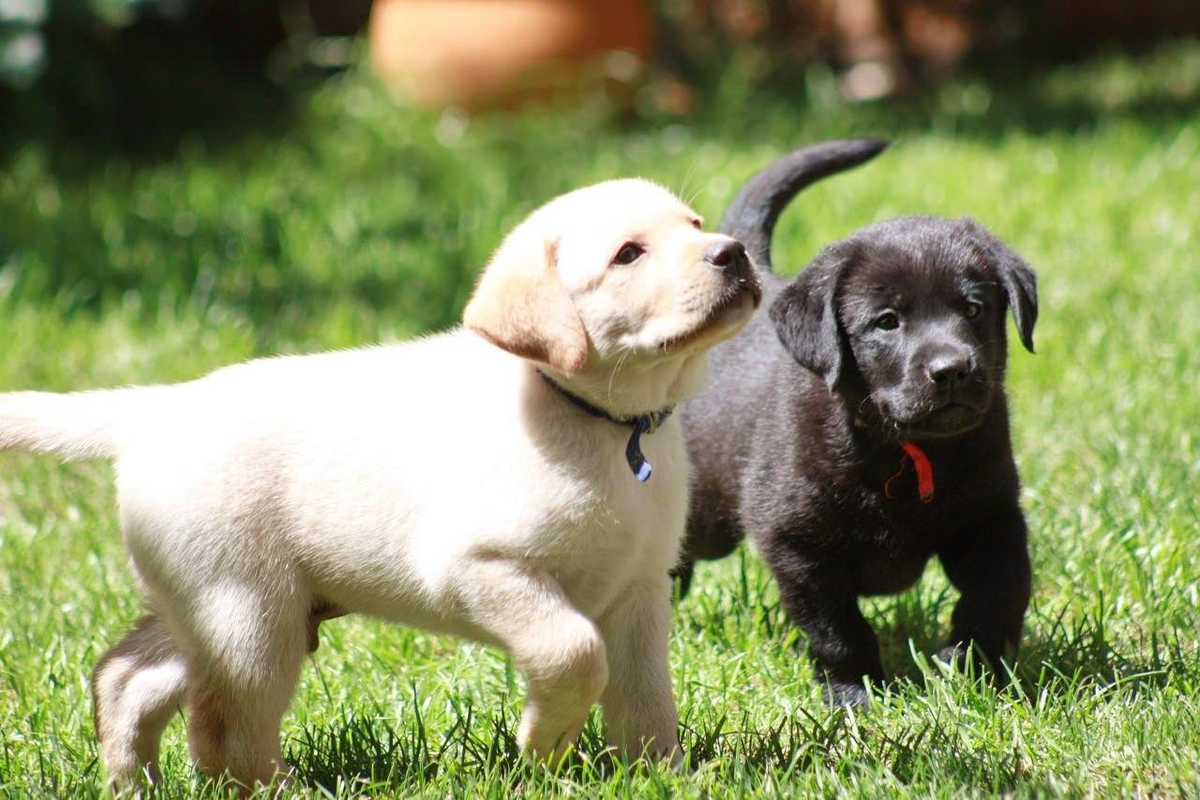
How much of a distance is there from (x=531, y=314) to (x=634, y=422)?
0.30 meters

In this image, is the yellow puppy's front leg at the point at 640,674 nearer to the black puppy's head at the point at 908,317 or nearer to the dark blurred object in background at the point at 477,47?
the black puppy's head at the point at 908,317

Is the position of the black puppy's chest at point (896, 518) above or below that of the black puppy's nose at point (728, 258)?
below

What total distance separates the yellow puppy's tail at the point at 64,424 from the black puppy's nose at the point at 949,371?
152cm

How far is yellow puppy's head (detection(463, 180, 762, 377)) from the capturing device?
267 centimetres

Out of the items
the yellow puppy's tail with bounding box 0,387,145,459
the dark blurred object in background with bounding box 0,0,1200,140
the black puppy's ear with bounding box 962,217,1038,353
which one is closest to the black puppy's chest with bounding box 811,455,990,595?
the black puppy's ear with bounding box 962,217,1038,353

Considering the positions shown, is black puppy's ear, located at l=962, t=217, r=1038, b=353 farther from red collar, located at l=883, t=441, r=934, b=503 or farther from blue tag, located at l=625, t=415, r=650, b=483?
blue tag, located at l=625, t=415, r=650, b=483

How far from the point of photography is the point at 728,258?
2738 millimetres

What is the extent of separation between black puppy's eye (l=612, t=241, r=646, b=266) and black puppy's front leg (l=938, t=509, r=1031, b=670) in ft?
3.35

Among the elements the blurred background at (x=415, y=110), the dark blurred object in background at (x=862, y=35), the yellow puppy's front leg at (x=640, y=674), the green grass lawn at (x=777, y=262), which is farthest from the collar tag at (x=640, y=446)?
the dark blurred object in background at (x=862, y=35)

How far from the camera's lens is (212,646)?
9.25 feet

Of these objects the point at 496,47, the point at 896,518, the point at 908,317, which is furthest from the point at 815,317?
the point at 496,47

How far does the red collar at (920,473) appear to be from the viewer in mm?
3283

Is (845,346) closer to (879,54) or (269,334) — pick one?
(269,334)

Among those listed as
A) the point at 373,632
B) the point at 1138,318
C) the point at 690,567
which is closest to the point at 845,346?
the point at 690,567
